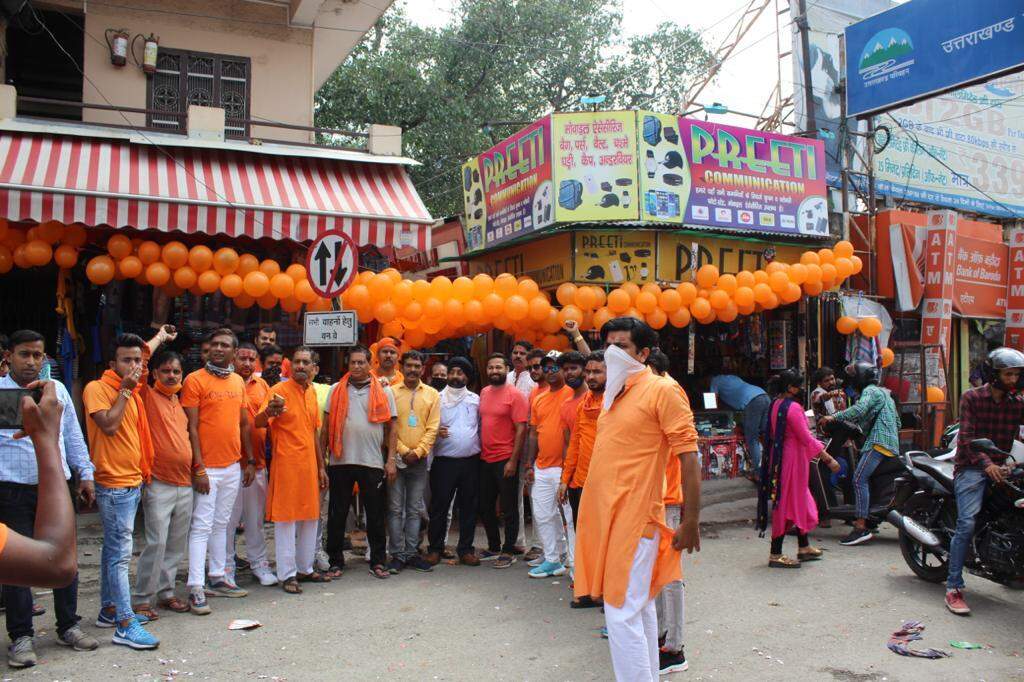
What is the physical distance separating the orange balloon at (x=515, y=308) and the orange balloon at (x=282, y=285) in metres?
2.40

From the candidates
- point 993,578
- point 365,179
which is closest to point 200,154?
point 365,179

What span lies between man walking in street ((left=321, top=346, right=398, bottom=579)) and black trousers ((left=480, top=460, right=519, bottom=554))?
3.37 ft

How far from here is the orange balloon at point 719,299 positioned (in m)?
10.3

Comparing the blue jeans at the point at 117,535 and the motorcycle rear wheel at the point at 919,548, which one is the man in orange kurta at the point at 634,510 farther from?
the motorcycle rear wheel at the point at 919,548

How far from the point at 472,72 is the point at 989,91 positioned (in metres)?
12.3

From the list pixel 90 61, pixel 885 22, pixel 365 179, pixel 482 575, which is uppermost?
pixel 885 22

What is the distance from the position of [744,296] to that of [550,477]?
455cm

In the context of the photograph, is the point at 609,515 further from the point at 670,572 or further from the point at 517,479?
the point at 517,479

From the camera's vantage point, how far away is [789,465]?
23.8 feet

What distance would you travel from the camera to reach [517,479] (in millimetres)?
7895

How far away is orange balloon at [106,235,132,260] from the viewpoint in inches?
351

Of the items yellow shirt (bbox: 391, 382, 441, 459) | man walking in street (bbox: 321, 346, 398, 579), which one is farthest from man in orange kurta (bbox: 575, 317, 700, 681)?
yellow shirt (bbox: 391, 382, 441, 459)

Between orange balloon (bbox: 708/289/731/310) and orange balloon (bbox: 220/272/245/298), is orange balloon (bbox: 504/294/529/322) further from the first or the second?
orange balloon (bbox: 220/272/245/298)

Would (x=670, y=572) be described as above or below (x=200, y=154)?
below
